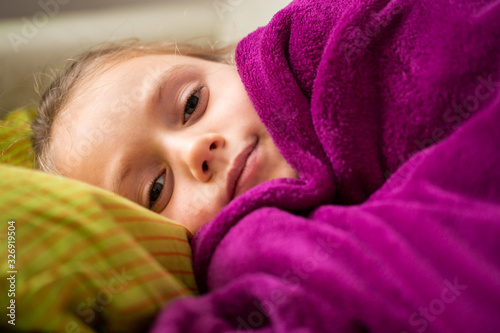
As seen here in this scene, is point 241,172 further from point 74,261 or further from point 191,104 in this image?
point 74,261

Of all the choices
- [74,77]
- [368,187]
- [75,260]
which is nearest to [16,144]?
[74,77]

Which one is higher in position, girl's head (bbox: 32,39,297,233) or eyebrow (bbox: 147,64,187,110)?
eyebrow (bbox: 147,64,187,110)

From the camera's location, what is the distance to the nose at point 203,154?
0.62m

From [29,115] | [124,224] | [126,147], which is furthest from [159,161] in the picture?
[29,115]

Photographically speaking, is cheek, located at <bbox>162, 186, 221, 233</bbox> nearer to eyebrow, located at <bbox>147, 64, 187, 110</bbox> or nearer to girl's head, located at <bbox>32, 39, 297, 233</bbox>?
girl's head, located at <bbox>32, 39, 297, 233</bbox>

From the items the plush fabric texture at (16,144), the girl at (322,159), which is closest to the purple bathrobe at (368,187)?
the girl at (322,159)

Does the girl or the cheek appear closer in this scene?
the girl

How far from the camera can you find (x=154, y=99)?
Answer: 27.9 inches

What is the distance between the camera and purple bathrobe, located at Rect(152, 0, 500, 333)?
381mm

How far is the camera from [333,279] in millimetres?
400

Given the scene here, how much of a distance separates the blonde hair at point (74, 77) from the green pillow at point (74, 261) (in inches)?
15.9

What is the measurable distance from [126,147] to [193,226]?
189 millimetres

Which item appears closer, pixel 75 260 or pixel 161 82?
pixel 75 260

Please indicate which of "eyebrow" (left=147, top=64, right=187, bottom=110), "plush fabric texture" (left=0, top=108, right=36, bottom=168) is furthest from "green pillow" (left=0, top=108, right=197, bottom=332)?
"plush fabric texture" (left=0, top=108, right=36, bottom=168)
